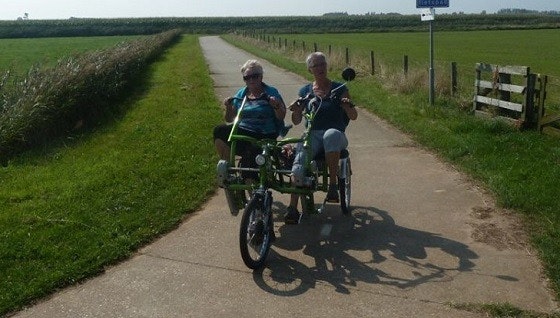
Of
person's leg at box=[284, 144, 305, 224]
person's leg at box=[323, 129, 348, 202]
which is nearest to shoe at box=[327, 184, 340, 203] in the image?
person's leg at box=[323, 129, 348, 202]

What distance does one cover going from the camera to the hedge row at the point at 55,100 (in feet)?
36.6

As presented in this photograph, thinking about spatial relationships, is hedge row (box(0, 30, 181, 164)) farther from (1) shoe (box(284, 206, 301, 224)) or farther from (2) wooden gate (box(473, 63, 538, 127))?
(2) wooden gate (box(473, 63, 538, 127))

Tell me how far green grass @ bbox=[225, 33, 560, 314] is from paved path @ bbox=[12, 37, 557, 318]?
25cm

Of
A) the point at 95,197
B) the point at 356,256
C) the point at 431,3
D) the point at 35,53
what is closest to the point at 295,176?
the point at 356,256

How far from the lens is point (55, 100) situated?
12562 mm

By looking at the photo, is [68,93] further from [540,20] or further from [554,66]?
→ [540,20]

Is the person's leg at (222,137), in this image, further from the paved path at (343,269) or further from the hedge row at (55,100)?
the hedge row at (55,100)

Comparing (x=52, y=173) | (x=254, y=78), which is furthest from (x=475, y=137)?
(x=52, y=173)

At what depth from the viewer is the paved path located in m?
4.31

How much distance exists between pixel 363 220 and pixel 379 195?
35.7 inches

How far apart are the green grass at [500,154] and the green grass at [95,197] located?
343 cm

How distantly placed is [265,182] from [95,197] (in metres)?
2.77

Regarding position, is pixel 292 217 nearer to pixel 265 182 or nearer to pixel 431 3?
pixel 265 182

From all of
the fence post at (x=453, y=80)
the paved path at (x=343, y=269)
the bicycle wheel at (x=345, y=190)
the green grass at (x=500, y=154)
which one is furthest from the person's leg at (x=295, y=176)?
the fence post at (x=453, y=80)
